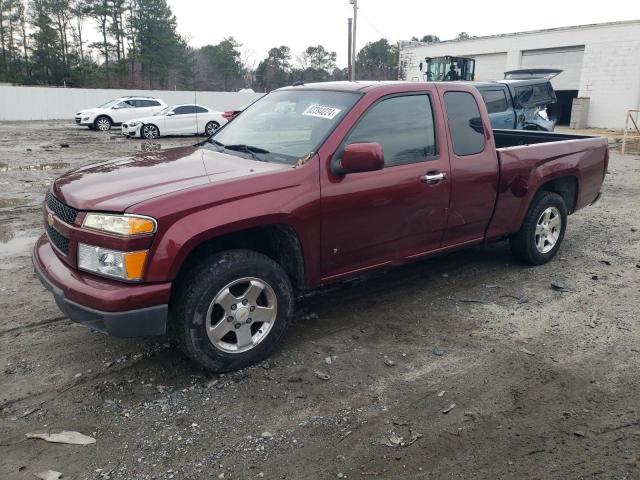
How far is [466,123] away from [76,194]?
3288 millimetres

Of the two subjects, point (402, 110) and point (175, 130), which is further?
point (175, 130)

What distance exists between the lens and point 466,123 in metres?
4.98

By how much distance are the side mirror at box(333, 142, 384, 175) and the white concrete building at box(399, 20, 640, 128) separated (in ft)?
101

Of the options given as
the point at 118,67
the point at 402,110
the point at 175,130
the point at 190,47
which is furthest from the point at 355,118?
the point at 190,47

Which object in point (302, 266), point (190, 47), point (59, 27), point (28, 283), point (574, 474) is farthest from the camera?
point (190, 47)

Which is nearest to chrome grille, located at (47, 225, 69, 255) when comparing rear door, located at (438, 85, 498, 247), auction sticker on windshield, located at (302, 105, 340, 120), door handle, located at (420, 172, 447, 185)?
auction sticker on windshield, located at (302, 105, 340, 120)

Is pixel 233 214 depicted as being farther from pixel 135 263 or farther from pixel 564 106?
pixel 564 106

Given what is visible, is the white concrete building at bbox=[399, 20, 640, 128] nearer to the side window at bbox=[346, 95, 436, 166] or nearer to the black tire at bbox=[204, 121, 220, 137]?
the black tire at bbox=[204, 121, 220, 137]

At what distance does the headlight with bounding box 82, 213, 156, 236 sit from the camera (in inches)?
126

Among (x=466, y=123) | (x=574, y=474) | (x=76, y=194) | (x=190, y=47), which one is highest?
(x=190, y=47)

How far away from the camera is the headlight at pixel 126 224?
3.21 m

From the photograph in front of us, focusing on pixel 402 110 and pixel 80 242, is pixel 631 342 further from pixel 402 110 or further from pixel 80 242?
pixel 80 242

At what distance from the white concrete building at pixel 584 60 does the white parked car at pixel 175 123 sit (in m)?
20.2

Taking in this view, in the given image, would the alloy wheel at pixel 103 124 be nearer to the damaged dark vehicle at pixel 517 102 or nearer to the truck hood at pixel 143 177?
the damaged dark vehicle at pixel 517 102
